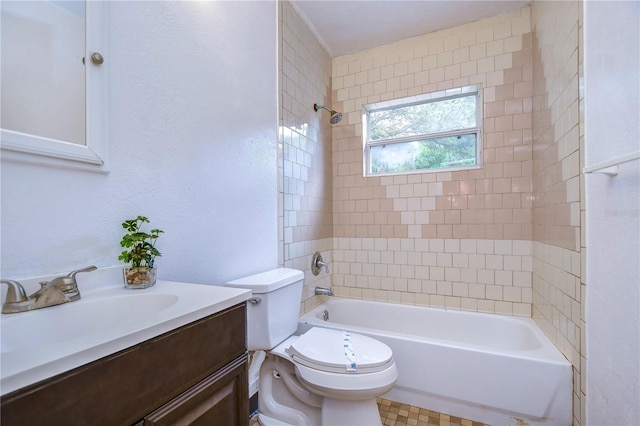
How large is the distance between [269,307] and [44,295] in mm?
839

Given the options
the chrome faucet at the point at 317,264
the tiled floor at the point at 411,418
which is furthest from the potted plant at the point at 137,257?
the chrome faucet at the point at 317,264

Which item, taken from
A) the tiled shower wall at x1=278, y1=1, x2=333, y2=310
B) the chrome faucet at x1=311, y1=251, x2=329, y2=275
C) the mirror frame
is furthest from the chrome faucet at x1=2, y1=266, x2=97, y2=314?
the chrome faucet at x1=311, y1=251, x2=329, y2=275

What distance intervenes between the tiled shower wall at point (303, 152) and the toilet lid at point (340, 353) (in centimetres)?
60

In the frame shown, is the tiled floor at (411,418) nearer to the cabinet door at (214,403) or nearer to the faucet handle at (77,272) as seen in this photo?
the cabinet door at (214,403)

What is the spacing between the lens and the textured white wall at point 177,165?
797 mm

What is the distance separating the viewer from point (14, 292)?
2.24 feet

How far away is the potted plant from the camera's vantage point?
92 cm

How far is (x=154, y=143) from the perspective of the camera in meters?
1.10

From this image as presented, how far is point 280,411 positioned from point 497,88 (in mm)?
2673

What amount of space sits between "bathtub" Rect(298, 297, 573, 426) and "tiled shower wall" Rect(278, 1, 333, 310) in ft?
1.78

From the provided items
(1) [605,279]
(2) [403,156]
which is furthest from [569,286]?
(2) [403,156]

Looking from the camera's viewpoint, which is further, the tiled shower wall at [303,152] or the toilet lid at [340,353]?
the tiled shower wall at [303,152]

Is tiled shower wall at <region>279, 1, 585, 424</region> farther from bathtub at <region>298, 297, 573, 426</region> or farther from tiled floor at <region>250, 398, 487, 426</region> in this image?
tiled floor at <region>250, 398, 487, 426</region>

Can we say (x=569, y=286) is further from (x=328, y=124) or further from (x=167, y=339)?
(x=328, y=124)
